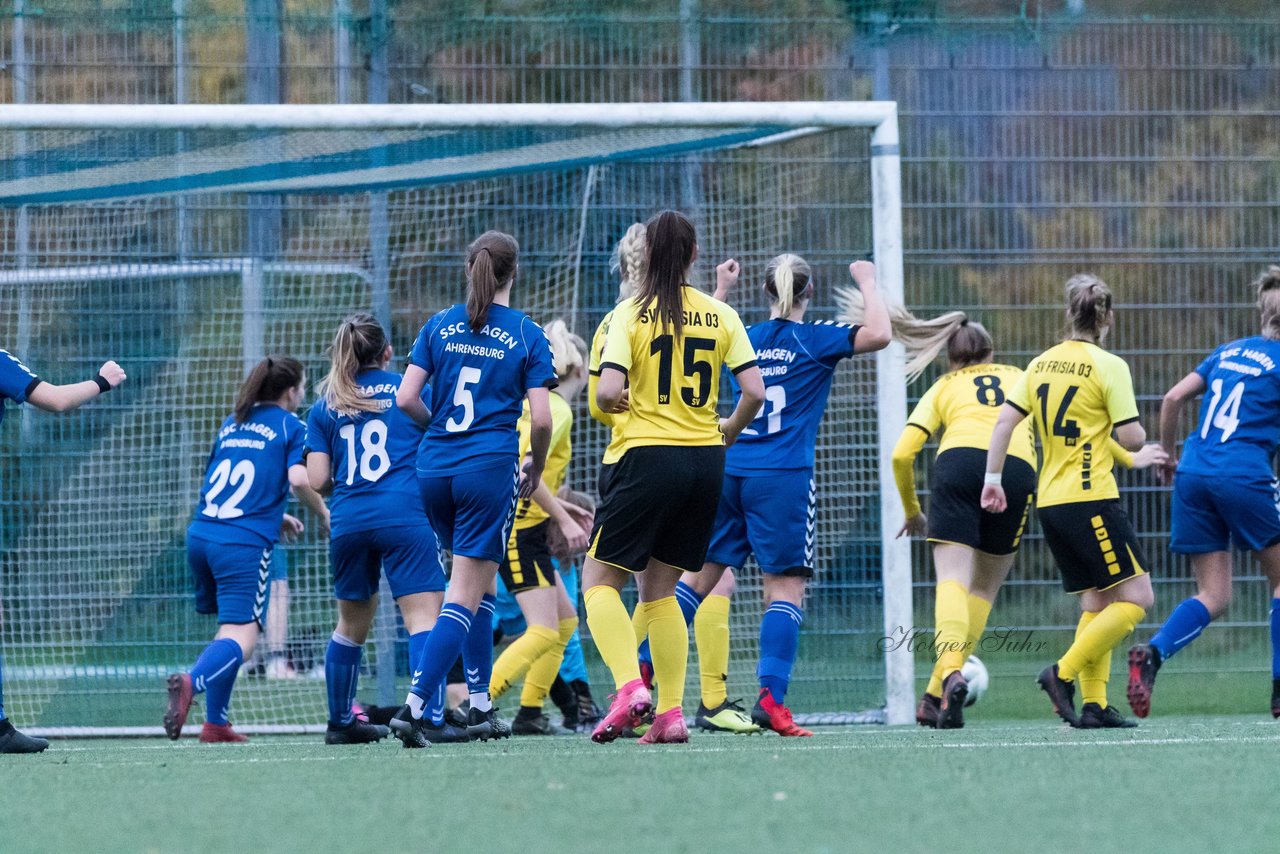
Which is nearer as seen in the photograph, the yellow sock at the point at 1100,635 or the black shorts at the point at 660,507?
the black shorts at the point at 660,507

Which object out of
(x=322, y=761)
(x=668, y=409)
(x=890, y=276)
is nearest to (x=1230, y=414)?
(x=890, y=276)

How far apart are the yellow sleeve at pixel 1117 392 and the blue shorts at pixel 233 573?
343 cm

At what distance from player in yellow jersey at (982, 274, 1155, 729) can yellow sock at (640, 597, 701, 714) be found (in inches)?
72.9

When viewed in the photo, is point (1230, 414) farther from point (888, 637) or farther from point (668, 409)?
point (668, 409)

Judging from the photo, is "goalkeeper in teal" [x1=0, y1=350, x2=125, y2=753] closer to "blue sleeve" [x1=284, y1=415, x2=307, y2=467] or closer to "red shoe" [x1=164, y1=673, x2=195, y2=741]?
"red shoe" [x1=164, y1=673, x2=195, y2=741]

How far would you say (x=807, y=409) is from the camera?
6.56 m

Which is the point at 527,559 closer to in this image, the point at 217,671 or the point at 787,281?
the point at 217,671

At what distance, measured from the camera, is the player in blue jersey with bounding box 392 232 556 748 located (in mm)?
5703

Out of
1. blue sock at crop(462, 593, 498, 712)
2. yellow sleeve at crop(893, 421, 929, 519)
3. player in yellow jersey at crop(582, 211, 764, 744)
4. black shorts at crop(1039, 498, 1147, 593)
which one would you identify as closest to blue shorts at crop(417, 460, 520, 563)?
player in yellow jersey at crop(582, 211, 764, 744)

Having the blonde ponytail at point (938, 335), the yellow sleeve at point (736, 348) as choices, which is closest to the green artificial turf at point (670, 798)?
the yellow sleeve at point (736, 348)

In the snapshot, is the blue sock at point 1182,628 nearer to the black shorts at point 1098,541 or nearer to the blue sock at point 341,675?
the black shorts at point 1098,541

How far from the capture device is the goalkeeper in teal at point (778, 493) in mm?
6438

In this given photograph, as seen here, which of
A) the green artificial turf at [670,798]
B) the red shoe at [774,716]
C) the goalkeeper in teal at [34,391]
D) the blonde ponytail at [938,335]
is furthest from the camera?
the blonde ponytail at [938,335]

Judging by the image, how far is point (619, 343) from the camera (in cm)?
542
